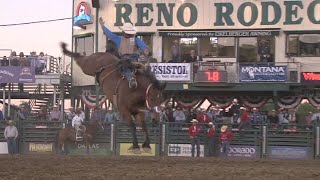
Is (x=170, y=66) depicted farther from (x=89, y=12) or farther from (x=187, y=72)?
(x=89, y=12)

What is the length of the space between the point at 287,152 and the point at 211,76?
765 centimetres

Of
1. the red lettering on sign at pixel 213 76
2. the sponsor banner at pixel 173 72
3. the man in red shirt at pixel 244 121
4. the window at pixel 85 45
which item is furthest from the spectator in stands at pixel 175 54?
the man in red shirt at pixel 244 121

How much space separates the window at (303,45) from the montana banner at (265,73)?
153 cm

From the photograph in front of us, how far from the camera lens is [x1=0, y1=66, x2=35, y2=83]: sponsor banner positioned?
30.7m

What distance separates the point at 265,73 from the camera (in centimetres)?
3014

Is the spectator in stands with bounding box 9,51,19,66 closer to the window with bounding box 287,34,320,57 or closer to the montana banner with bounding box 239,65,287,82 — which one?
the montana banner with bounding box 239,65,287,82

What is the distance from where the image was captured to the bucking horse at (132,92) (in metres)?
11.8

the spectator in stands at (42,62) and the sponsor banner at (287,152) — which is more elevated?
the spectator in stands at (42,62)

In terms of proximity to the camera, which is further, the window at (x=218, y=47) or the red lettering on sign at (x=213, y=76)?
the window at (x=218, y=47)

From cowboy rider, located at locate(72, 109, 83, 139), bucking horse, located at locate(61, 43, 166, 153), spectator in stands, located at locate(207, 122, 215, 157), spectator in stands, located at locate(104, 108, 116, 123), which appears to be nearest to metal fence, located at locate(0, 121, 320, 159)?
spectator in stands, located at locate(207, 122, 215, 157)

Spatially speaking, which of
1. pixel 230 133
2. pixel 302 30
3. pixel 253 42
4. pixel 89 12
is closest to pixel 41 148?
pixel 230 133

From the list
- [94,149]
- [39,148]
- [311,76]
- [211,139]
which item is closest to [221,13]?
[311,76]

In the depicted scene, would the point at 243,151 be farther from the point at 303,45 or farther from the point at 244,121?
the point at 303,45

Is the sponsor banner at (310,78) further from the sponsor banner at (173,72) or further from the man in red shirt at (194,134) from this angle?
the man in red shirt at (194,134)
